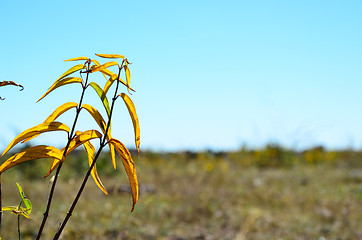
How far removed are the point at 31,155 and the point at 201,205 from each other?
3.12 m

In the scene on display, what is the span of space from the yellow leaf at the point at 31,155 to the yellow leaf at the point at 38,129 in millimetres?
30

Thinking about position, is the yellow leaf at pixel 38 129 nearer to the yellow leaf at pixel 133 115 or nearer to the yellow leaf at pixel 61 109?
the yellow leaf at pixel 61 109

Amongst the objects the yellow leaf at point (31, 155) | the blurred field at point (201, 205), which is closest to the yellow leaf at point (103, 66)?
the yellow leaf at point (31, 155)

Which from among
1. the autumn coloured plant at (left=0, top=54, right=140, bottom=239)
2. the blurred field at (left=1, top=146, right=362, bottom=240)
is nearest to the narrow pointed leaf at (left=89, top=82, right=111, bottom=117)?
the autumn coloured plant at (left=0, top=54, right=140, bottom=239)

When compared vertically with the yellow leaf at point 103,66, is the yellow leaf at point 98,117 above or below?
below

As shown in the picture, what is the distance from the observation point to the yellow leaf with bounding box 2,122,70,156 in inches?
34.6

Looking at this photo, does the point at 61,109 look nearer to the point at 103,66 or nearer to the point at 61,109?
the point at 61,109

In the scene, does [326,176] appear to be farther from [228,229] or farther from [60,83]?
[60,83]

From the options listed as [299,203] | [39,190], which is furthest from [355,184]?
[39,190]

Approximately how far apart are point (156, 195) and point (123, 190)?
0.38 m

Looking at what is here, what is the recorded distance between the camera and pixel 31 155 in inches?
36.1

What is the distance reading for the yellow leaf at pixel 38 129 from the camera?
2.88ft

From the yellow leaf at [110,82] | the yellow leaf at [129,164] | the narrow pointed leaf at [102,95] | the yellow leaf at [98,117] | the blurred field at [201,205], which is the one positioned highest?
the yellow leaf at [110,82]

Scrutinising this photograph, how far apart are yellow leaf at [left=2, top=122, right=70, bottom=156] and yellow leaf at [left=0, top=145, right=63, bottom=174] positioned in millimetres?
30
